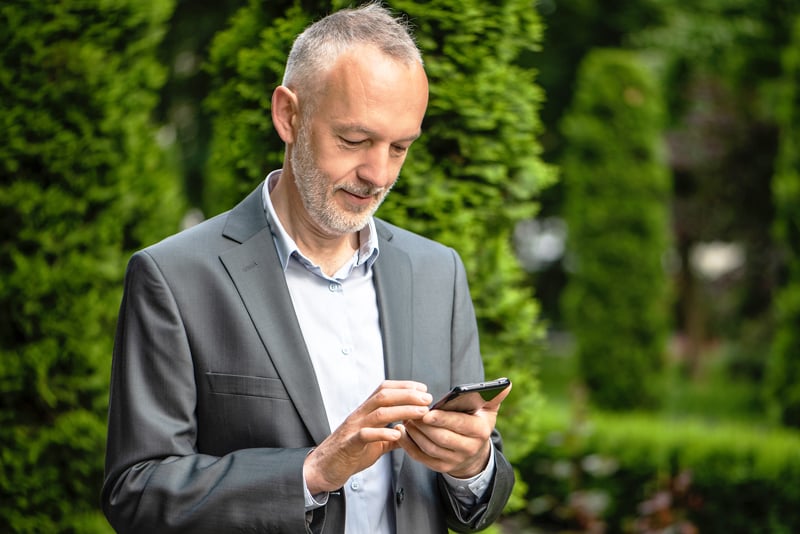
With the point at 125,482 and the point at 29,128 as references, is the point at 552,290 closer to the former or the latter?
the point at 29,128

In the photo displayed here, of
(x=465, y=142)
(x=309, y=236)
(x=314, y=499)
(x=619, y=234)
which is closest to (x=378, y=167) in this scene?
(x=309, y=236)

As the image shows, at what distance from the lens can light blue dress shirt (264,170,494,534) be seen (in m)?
2.15

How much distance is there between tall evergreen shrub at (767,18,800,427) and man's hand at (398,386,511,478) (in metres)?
7.40

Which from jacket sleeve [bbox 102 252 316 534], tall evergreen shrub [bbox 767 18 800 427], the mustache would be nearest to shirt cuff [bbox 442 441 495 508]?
jacket sleeve [bbox 102 252 316 534]

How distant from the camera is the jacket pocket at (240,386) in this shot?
2.03 meters

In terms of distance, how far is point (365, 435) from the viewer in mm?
1777

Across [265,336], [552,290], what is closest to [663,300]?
[552,290]

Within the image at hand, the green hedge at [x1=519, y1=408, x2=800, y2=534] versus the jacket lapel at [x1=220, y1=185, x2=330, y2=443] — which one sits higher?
the jacket lapel at [x1=220, y1=185, x2=330, y2=443]

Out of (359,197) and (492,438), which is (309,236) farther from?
(492,438)

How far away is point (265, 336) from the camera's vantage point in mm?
2059

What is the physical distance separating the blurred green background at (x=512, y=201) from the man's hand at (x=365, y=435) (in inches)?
63.4

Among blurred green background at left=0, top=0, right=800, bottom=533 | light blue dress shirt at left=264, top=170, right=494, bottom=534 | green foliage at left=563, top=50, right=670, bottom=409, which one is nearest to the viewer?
light blue dress shirt at left=264, top=170, right=494, bottom=534

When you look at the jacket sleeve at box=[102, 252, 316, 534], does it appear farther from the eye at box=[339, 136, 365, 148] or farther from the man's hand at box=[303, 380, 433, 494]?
the eye at box=[339, 136, 365, 148]

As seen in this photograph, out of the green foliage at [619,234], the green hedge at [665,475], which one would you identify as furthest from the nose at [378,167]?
the green foliage at [619,234]
